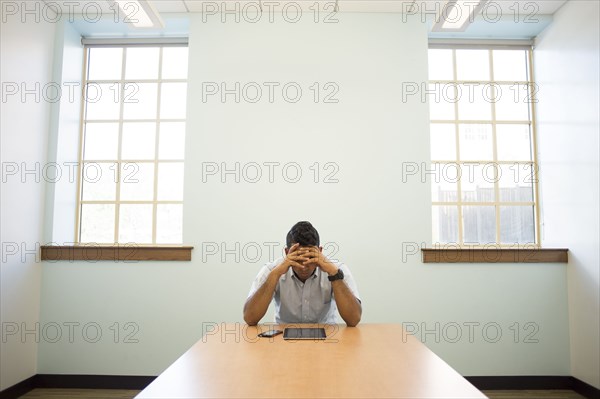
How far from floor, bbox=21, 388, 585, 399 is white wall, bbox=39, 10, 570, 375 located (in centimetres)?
16

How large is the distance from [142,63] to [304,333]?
314 centimetres

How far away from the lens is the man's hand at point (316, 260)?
2.38m

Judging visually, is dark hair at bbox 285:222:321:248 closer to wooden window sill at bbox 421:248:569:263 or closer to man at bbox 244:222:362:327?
man at bbox 244:222:362:327

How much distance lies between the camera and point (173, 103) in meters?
4.09

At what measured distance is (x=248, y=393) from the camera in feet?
4.42

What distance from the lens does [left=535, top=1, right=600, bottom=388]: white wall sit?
3.33m

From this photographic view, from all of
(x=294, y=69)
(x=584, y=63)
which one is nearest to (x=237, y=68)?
(x=294, y=69)

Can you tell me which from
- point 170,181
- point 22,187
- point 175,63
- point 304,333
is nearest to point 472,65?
point 175,63

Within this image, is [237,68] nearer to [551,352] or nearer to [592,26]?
[592,26]

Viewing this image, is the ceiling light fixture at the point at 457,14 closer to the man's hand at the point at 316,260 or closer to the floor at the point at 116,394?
the man's hand at the point at 316,260

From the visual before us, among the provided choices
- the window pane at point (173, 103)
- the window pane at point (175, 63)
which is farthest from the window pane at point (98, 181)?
the window pane at point (175, 63)

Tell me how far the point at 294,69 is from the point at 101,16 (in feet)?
5.70

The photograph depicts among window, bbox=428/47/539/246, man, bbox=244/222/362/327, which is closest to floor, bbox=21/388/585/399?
window, bbox=428/47/539/246

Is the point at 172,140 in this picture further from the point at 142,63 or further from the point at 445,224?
the point at 445,224
